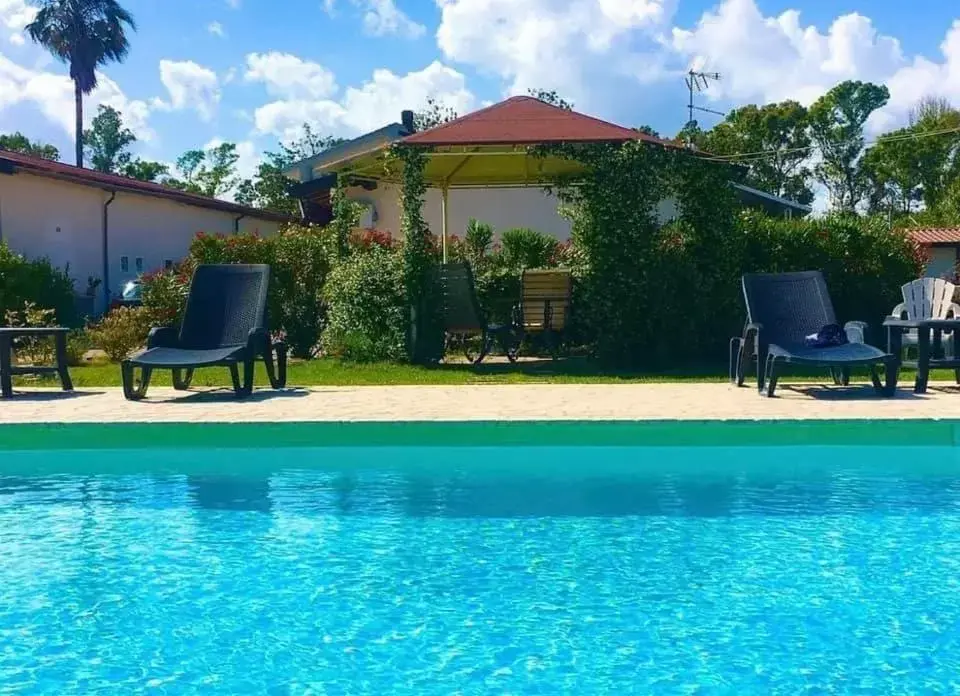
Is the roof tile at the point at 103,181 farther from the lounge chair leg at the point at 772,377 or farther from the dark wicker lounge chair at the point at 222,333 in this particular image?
the lounge chair leg at the point at 772,377

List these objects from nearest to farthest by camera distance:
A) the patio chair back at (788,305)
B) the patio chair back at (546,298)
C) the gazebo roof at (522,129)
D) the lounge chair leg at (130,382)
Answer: the lounge chair leg at (130,382)
the patio chair back at (788,305)
the gazebo roof at (522,129)
the patio chair back at (546,298)

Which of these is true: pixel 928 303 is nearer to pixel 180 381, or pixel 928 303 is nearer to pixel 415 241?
pixel 415 241

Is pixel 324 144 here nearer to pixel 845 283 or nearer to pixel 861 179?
pixel 861 179

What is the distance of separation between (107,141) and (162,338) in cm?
6218

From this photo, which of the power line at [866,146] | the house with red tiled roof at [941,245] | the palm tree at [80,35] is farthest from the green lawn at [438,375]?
the palm tree at [80,35]

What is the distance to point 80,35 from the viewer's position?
41.3m

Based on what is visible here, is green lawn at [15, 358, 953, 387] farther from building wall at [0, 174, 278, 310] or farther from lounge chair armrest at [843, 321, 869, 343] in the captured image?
building wall at [0, 174, 278, 310]

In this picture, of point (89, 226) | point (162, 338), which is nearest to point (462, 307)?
point (162, 338)

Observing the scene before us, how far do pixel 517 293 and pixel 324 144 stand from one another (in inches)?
1932

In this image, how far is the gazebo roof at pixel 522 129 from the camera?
11.1 metres

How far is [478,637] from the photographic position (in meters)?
3.86

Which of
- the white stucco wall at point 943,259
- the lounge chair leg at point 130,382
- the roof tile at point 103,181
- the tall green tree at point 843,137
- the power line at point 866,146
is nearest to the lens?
the lounge chair leg at point 130,382

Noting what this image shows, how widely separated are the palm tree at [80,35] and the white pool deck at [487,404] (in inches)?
1420

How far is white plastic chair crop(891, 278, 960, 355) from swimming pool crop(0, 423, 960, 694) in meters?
3.87
